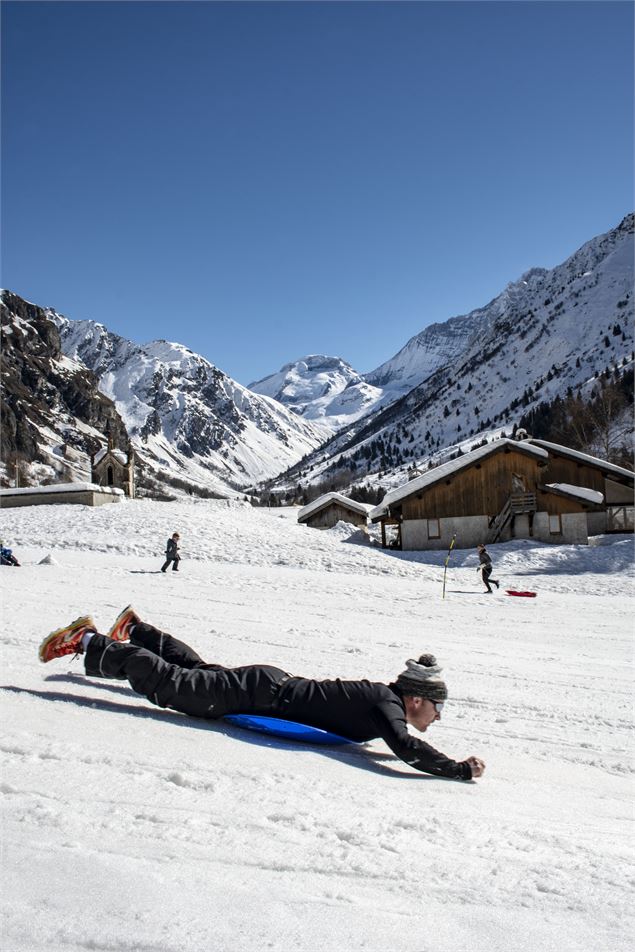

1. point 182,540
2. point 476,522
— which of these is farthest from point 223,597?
point 476,522

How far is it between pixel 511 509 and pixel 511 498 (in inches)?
26.2

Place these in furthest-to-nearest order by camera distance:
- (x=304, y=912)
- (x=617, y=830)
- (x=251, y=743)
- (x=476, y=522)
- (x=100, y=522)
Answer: (x=476, y=522)
(x=100, y=522)
(x=251, y=743)
(x=617, y=830)
(x=304, y=912)

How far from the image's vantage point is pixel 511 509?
39094 millimetres

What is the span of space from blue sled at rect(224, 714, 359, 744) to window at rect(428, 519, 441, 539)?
3648cm

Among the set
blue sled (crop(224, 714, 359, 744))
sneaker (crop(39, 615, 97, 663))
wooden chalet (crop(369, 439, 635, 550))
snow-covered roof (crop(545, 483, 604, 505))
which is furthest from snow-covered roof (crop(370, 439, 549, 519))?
blue sled (crop(224, 714, 359, 744))

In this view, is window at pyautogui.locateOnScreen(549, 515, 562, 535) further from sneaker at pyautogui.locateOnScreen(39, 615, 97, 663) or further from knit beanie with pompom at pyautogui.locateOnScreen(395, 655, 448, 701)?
sneaker at pyautogui.locateOnScreen(39, 615, 97, 663)

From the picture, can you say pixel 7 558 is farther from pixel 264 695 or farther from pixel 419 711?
pixel 419 711

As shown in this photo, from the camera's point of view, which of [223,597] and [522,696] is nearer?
[522,696]

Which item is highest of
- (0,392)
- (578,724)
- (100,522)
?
(0,392)

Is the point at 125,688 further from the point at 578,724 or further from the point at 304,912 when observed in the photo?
the point at 578,724

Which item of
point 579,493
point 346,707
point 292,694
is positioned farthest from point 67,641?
point 579,493

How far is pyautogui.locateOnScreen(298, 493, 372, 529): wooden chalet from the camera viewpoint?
171 ft

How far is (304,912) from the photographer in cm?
253

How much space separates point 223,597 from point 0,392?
178496 millimetres
